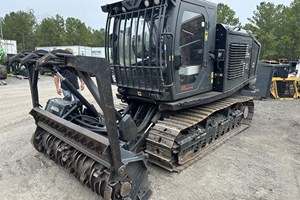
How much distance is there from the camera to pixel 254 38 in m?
6.65

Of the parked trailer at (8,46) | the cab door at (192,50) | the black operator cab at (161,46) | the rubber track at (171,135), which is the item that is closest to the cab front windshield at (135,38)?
the black operator cab at (161,46)

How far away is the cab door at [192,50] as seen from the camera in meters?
4.18

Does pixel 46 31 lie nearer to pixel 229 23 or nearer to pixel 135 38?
pixel 229 23

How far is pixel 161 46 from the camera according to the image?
3.87 meters

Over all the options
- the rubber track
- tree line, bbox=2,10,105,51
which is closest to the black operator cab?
the rubber track

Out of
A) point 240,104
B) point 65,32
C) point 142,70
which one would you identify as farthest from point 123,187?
point 65,32

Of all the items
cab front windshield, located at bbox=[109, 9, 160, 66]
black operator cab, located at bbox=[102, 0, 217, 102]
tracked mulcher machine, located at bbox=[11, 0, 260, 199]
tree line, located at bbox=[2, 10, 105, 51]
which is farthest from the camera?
tree line, located at bbox=[2, 10, 105, 51]

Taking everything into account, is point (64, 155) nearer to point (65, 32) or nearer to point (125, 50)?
point (125, 50)

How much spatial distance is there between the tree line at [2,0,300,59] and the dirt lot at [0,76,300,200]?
2324 cm

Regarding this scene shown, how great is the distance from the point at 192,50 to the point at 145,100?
116cm

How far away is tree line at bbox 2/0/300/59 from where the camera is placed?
105 ft

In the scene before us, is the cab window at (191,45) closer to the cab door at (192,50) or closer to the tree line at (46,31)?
the cab door at (192,50)

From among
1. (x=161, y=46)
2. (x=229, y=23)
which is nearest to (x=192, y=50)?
(x=161, y=46)

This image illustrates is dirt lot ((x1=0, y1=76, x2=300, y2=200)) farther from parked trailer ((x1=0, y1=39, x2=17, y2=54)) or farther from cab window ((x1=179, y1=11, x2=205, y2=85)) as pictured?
parked trailer ((x1=0, y1=39, x2=17, y2=54))
